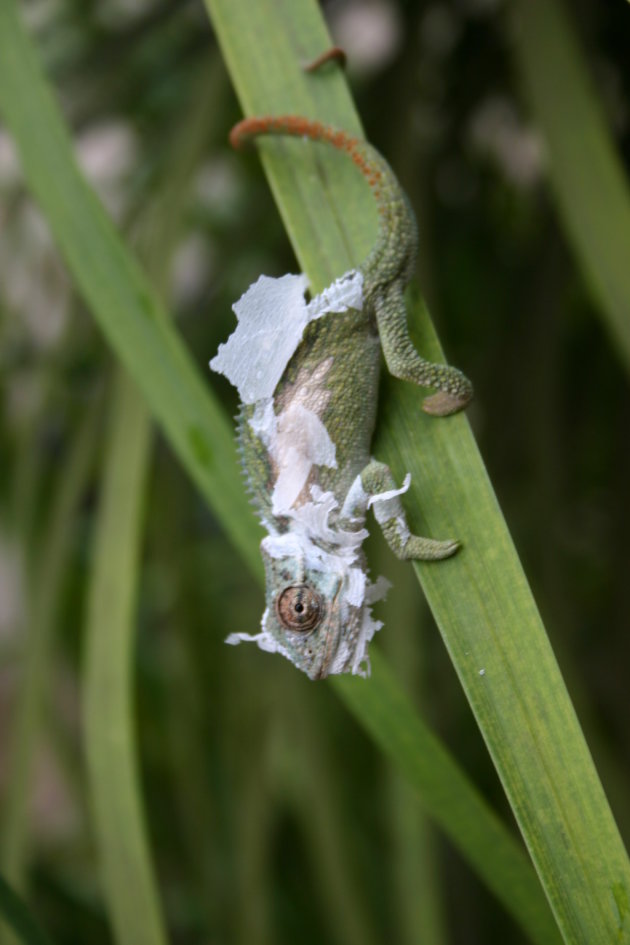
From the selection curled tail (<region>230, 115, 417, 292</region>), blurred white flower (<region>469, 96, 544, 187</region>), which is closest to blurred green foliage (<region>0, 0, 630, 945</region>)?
blurred white flower (<region>469, 96, 544, 187</region>)

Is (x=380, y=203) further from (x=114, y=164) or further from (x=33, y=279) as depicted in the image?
(x=114, y=164)

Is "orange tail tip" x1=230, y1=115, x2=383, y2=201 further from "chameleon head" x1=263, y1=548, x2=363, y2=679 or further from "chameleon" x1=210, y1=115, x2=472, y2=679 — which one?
Result: "chameleon head" x1=263, y1=548, x2=363, y2=679

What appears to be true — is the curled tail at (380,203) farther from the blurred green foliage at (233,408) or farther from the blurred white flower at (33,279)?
the blurred white flower at (33,279)

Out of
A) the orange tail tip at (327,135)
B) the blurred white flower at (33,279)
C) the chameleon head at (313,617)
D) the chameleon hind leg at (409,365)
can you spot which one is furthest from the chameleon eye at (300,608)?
the blurred white flower at (33,279)

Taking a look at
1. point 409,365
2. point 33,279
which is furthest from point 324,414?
point 33,279

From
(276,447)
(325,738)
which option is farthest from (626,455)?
(276,447)

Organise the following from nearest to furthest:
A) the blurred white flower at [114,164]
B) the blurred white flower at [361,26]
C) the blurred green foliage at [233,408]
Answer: the blurred green foliage at [233,408] < the blurred white flower at [361,26] < the blurred white flower at [114,164]
